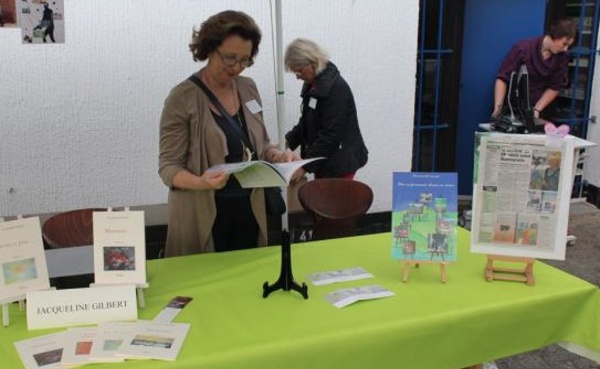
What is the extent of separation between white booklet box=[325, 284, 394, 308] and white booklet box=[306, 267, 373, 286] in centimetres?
8

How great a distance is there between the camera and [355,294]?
5.69 feet

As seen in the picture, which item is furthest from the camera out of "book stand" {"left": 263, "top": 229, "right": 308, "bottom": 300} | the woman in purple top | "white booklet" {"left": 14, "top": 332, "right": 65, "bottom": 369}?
the woman in purple top

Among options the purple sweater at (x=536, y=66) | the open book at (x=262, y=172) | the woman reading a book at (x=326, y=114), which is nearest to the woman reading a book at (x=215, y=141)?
the open book at (x=262, y=172)

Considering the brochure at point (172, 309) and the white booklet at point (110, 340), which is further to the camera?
the brochure at point (172, 309)

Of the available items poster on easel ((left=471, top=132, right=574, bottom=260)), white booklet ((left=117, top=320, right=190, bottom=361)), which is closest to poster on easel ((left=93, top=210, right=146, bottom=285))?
white booklet ((left=117, top=320, right=190, bottom=361))

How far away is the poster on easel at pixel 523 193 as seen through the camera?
179 cm

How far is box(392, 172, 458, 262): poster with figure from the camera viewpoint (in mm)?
1826

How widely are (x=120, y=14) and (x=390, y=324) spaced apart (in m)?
2.51

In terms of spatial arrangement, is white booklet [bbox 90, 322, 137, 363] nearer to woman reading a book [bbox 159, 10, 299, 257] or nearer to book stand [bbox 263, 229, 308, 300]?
→ book stand [bbox 263, 229, 308, 300]

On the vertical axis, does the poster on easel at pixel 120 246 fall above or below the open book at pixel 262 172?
below

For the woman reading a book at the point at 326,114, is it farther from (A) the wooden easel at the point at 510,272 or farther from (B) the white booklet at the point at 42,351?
(B) the white booklet at the point at 42,351

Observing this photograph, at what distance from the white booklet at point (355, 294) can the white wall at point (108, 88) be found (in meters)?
2.11

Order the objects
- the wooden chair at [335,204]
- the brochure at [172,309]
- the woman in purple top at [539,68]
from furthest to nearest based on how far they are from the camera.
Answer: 1. the woman in purple top at [539,68]
2. the wooden chair at [335,204]
3. the brochure at [172,309]

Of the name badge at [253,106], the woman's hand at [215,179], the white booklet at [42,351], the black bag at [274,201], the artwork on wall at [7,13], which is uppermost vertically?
the artwork on wall at [7,13]
